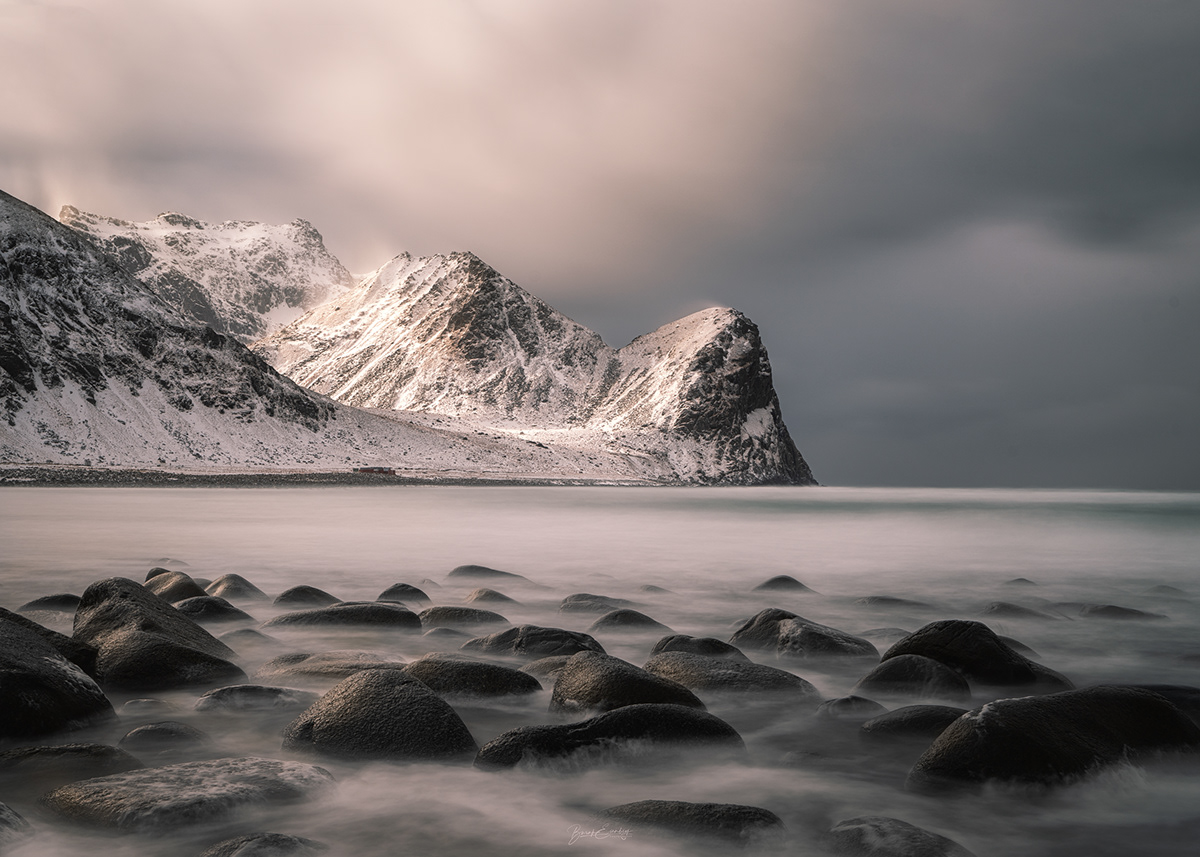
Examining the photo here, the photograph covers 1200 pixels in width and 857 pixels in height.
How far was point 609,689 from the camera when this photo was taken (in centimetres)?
652

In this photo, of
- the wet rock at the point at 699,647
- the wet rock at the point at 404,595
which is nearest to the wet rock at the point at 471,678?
the wet rock at the point at 699,647

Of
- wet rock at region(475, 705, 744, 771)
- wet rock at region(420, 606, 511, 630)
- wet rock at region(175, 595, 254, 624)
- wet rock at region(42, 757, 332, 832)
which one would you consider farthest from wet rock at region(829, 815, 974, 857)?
wet rock at region(175, 595, 254, 624)

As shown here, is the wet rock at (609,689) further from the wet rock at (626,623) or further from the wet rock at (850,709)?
the wet rock at (626,623)

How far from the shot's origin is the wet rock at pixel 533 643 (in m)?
8.98

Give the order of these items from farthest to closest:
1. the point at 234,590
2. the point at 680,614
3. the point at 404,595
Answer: the point at 404,595 → the point at 234,590 → the point at 680,614

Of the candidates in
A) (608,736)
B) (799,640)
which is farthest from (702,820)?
(799,640)

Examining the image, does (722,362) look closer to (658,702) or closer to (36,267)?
(36,267)

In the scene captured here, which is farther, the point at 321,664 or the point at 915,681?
the point at 321,664

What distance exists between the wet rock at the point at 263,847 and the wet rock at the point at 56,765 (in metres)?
1.57

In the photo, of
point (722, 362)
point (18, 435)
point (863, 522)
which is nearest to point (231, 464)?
point (18, 435)

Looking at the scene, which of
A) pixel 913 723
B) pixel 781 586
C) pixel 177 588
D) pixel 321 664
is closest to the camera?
pixel 913 723

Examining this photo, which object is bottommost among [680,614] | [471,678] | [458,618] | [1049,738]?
[680,614]

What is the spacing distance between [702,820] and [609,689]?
225 centimetres

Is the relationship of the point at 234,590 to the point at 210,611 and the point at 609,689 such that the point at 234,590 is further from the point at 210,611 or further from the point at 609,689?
the point at 609,689
